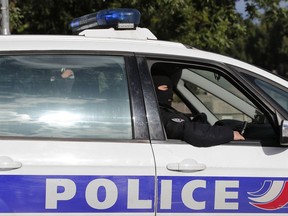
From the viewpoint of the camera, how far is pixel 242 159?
2807 millimetres

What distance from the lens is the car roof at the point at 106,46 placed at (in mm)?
2877

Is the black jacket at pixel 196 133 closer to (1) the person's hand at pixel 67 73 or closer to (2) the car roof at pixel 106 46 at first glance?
(2) the car roof at pixel 106 46

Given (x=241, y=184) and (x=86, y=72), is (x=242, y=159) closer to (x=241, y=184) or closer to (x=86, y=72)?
(x=241, y=184)

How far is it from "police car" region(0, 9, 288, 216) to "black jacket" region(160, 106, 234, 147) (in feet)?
0.13

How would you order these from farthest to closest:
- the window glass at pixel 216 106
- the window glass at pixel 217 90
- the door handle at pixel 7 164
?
1. the window glass at pixel 216 106
2. the window glass at pixel 217 90
3. the door handle at pixel 7 164

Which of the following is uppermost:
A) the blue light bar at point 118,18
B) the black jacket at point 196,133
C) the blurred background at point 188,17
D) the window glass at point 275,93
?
the blue light bar at point 118,18

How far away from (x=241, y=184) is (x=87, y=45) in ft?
3.67

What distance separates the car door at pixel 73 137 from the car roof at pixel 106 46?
5 cm

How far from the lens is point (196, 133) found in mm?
2867

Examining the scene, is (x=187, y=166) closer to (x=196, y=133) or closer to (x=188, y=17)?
(x=196, y=133)

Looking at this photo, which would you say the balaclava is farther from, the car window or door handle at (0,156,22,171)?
door handle at (0,156,22,171)

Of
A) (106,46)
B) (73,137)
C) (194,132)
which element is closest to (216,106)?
(194,132)

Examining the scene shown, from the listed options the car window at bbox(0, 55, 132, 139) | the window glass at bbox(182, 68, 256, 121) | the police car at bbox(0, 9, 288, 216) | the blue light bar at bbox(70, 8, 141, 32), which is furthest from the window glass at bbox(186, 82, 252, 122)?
the car window at bbox(0, 55, 132, 139)

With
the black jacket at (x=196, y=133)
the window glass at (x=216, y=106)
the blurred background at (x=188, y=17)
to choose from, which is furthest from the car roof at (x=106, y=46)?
the blurred background at (x=188, y=17)
